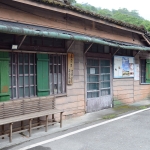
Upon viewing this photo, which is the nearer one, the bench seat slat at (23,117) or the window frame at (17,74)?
the bench seat slat at (23,117)

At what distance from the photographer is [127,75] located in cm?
1050

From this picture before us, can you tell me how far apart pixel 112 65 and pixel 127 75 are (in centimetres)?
130

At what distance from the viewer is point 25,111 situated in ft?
19.1

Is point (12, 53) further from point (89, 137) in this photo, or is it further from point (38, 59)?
point (89, 137)

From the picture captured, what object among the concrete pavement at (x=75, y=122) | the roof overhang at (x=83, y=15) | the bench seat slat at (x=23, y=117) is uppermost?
the roof overhang at (x=83, y=15)

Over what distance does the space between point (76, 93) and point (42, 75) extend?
176 cm

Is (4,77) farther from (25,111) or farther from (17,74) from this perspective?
(25,111)

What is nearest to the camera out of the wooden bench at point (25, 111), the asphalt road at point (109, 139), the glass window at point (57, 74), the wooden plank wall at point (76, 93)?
the asphalt road at point (109, 139)

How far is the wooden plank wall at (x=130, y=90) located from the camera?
9.96 metres

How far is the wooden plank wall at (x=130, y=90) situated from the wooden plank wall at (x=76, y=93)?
2235mm

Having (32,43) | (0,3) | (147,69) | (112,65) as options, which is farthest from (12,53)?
(147,69)

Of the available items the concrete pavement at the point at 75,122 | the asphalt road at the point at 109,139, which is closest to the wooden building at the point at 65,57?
the concrete pavement at the point at 75,122

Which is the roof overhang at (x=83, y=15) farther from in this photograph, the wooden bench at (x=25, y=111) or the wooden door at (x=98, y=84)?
the wooden bench at (x=25, y=111)

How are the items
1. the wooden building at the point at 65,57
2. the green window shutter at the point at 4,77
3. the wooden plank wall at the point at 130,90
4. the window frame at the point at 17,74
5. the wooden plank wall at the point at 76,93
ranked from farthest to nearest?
the wooden plank wall at the point at 130,90
the wooden plank wall at the point at 76,93
the window frame at the point at 17,74
the wooden building at the point at 65,57
the green window shutter at the point at 4,77
